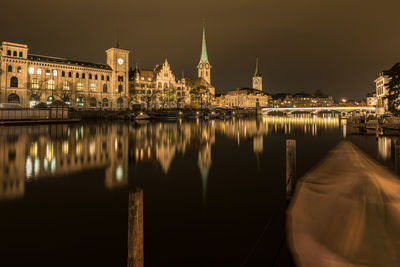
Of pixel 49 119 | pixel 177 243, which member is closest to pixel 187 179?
pixel 177 243

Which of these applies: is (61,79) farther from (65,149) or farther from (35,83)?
(65,149)

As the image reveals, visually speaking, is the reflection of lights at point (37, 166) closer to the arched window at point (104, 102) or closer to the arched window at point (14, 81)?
the arched window at point (14, 81)

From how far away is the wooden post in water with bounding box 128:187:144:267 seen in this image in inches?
191

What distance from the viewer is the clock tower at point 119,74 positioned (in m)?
107

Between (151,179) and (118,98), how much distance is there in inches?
3835

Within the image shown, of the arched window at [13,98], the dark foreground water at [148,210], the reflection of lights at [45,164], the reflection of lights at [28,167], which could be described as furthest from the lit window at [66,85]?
Answer: the reflection of lights at [45,164]

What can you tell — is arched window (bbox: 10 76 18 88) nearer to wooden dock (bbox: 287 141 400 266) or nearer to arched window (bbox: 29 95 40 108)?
arched window (bbox: 29 95 40 108)

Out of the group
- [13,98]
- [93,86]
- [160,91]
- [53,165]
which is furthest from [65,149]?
[160,91]

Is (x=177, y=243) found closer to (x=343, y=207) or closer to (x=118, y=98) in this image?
(x=343, y=207)

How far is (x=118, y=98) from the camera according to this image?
10775 centimetres

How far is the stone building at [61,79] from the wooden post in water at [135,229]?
8959cm

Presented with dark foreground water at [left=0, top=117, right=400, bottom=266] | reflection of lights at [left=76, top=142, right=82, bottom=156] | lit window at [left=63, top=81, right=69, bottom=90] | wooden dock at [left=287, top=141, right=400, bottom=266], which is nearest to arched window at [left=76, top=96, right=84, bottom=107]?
lit window at [left=63, top=81, right=69, bottom=90]

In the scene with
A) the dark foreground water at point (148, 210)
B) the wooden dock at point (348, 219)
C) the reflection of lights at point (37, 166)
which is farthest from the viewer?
the reflection of lights at point (37, 166)

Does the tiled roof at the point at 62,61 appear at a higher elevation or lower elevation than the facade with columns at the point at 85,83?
higher
